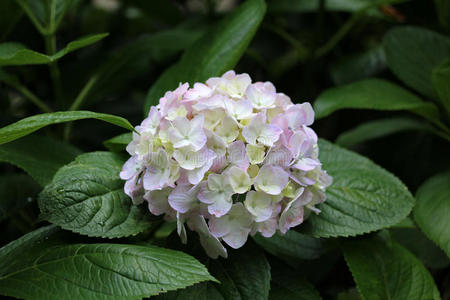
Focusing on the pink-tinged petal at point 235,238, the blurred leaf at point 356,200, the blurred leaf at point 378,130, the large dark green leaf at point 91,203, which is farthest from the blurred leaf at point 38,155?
the blurred leaf at point 378,130

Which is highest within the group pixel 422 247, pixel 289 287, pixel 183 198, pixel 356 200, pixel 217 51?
pixel 217 51

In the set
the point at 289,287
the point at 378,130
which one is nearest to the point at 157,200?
the point at 289,287

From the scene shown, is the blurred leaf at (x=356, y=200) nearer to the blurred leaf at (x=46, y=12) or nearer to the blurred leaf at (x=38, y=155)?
the blurred leaf at (x=38, y=155)

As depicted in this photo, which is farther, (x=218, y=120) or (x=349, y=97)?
(x=349, y=97)

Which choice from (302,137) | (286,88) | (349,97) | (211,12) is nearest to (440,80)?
(349,97)

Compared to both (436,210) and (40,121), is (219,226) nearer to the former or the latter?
(40,121)

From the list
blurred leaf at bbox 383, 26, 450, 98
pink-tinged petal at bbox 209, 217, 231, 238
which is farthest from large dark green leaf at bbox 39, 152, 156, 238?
blurred leaf at bbox 383, 26, 450, 98

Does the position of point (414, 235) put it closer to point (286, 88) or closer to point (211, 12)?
point (286, 88)
